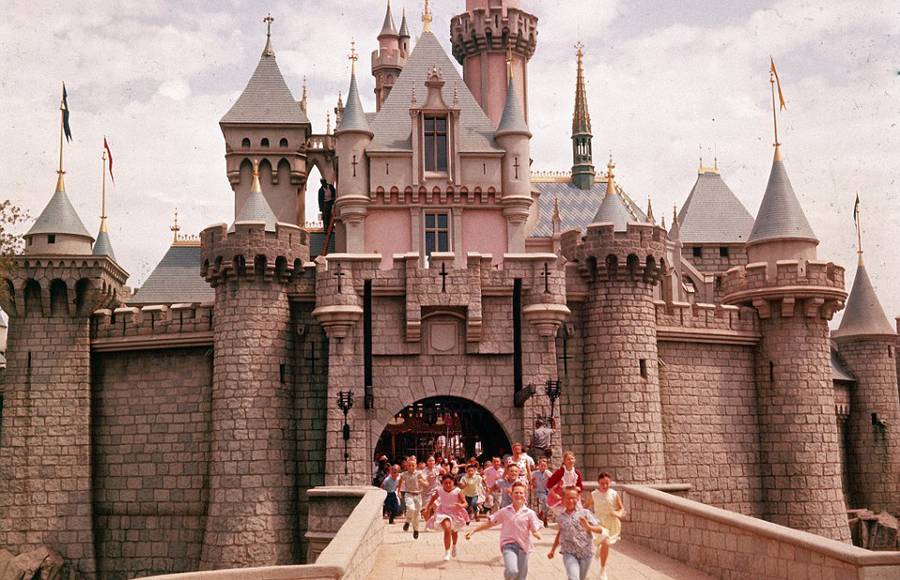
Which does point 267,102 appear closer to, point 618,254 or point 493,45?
point 493,45

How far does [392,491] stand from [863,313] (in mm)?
25978

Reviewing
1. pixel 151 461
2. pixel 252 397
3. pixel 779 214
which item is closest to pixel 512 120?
pixel 779 214

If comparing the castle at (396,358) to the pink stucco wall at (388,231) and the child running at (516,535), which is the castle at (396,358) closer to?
the pink stucco wall at (388,231)

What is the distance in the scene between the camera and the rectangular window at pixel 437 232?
34688mm

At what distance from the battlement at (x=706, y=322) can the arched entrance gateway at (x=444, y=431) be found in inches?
218

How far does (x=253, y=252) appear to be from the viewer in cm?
2894

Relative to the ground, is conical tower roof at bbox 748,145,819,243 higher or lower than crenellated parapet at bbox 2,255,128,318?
higher

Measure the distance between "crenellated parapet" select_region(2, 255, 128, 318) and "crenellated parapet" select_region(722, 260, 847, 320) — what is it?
18.7 m

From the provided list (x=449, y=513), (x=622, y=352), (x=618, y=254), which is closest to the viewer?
(x=449, y=513)

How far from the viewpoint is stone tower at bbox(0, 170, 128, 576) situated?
3095cm

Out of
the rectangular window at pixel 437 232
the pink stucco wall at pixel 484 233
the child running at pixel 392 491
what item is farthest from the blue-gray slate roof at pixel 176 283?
the child running at pixel 392 491

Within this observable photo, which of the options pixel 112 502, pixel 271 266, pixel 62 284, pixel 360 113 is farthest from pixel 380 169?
pixel 112 502

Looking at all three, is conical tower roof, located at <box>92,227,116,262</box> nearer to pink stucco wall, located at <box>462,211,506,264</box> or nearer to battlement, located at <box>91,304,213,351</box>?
battlement, located at <box>91,304,213,351</box>

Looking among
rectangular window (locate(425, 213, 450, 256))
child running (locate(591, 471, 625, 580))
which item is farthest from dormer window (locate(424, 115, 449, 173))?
child running (locate(591, 471, 625, 580))
